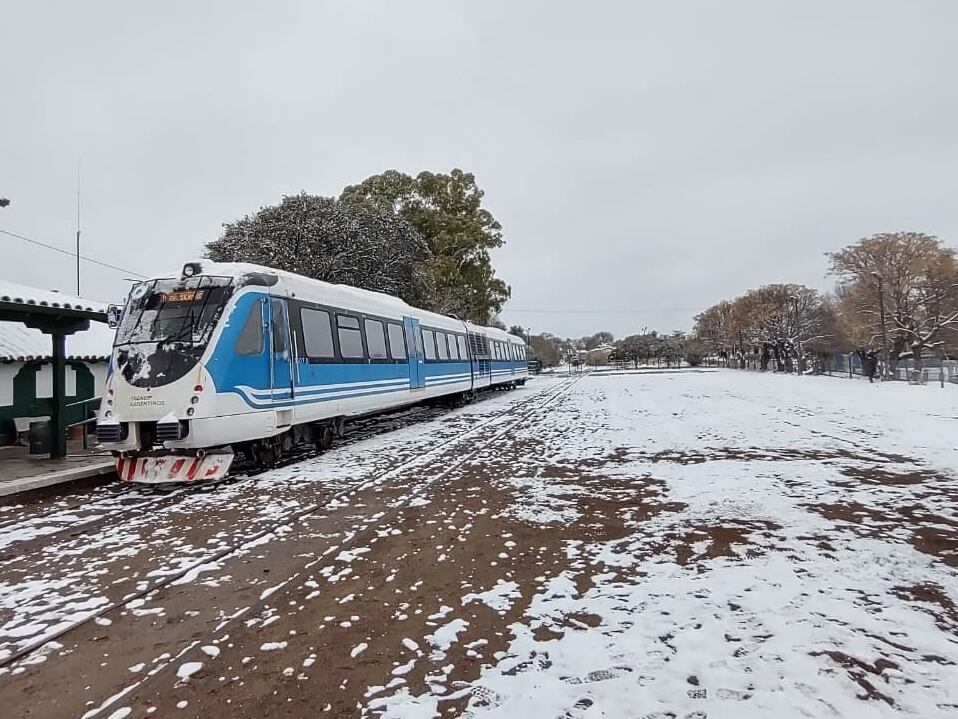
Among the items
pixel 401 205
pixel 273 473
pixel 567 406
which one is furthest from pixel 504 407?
Result: pixel 401 205

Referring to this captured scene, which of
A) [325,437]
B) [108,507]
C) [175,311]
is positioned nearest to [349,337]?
[325,437]

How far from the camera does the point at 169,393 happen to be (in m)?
7.84

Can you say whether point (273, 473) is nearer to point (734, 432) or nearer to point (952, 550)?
point (952, 550)

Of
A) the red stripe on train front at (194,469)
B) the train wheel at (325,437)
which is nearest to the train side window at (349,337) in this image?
the train wheel at (325,437)

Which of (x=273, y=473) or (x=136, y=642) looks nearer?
(x=136, y=642)

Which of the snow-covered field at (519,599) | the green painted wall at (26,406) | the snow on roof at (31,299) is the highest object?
the snow on roof at (31,299)

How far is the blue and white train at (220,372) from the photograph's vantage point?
787cm

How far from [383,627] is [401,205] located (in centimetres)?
3597

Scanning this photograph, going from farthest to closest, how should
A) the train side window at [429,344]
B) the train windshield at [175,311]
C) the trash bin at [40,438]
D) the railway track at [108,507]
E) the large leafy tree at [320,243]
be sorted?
1. the large leafy tree at [320,243]
2. the train side window at [429,344]
3. the trash bin at [40,438]
4. the train windshield at [175,311]
5. the railway track at [108,507]

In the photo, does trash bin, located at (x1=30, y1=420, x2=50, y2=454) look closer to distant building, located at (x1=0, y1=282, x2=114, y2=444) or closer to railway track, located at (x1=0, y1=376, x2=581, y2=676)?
distant building, located at (x1=0, y1=282, x2=114, y2=444)

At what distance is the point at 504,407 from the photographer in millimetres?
20203

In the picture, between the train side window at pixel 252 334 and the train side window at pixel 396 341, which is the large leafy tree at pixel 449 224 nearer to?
the train side window at pixel 396 341

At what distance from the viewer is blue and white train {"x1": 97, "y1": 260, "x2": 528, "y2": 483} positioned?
25.8 ft

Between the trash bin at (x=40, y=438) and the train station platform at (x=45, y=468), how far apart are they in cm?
14
